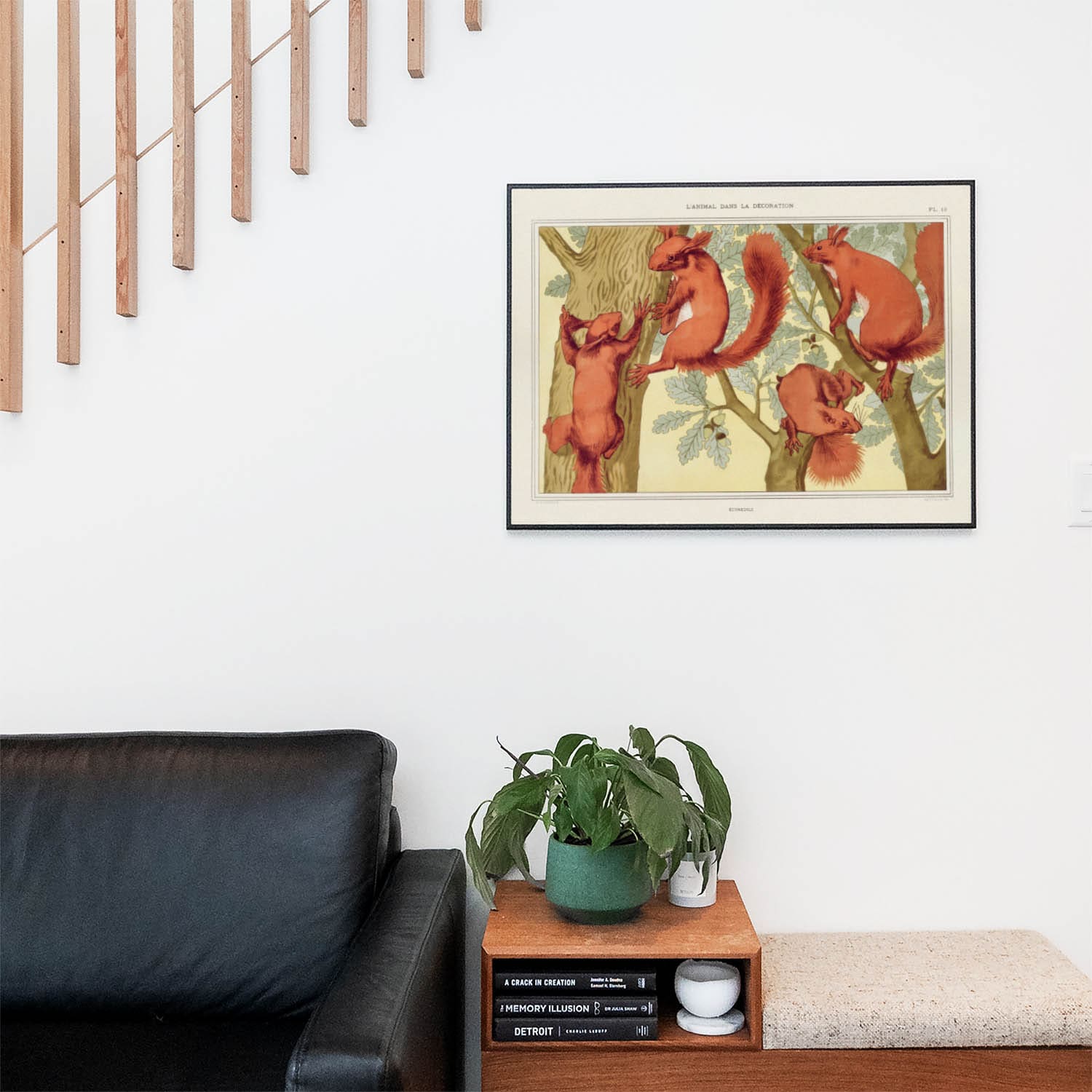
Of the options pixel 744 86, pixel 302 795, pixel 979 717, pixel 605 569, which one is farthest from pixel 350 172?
pixel 979 717

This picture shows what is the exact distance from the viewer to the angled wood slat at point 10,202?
6.67ft

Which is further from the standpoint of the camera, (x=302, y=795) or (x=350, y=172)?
(x=350, y=172)

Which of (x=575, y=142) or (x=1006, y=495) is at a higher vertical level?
(x=575, y=142)

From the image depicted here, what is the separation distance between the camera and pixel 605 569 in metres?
2.06

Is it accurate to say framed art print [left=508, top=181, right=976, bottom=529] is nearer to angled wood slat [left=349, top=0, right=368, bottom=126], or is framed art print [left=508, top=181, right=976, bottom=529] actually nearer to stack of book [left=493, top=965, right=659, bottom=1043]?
angled wood slat [left=349, top=0, right=368, bottom=126]

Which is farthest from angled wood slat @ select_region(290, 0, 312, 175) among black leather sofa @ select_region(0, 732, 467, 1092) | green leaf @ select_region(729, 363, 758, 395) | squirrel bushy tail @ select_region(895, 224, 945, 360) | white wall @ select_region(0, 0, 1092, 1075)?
squirrel bushy tail @ select_region(895, 224, 945, 360)

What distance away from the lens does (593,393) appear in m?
2.04

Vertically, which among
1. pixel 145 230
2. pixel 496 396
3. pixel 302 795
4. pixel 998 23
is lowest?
pixel 302 795

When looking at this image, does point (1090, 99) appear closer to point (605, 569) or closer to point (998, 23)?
point (998, 23)

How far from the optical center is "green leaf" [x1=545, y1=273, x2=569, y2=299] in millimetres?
2035

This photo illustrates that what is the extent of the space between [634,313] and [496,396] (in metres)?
0.33

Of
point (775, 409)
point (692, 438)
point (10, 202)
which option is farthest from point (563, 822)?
point (10, 202)

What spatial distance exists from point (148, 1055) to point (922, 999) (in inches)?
49.6

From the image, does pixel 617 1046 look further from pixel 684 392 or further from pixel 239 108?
pixel 239 108
